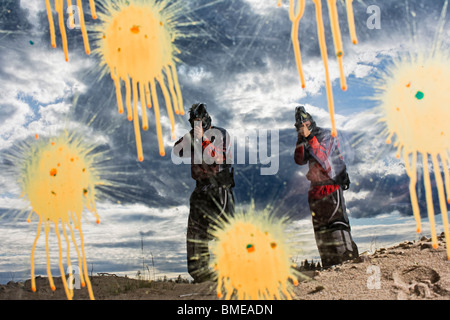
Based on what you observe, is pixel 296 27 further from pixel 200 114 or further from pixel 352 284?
pixel 352 284

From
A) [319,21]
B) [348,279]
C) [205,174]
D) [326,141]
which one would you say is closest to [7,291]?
[205,174]

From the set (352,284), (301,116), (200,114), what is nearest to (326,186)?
(301,116)

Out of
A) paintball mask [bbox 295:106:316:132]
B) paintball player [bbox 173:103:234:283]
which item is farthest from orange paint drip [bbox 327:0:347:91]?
paintball player [bbox 173:103:234:283]

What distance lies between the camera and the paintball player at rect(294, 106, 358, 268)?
3.61 metres

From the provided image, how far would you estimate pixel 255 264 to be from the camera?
9.28 ft

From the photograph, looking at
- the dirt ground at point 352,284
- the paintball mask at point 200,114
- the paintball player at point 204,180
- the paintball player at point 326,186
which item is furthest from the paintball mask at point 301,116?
the dirt ground at point 352,284

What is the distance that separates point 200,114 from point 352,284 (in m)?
1.99

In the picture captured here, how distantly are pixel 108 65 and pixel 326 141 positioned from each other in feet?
6.85

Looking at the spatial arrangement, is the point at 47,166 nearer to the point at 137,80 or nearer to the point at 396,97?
the point at 137,80

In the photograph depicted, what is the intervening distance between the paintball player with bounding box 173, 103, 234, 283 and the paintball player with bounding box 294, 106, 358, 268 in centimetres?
72

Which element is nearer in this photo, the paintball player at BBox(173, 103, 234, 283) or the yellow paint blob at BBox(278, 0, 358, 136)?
the yellow paint blob at BBox(278, 0, 358, 136)

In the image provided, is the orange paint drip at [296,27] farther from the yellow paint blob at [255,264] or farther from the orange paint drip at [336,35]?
the yellow paint blob at [255,264]

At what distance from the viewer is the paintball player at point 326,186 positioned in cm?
361

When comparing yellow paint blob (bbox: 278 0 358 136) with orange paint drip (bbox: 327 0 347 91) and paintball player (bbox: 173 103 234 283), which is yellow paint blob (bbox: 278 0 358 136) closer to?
orange paint drip (bbox: 327 0 347 91)
